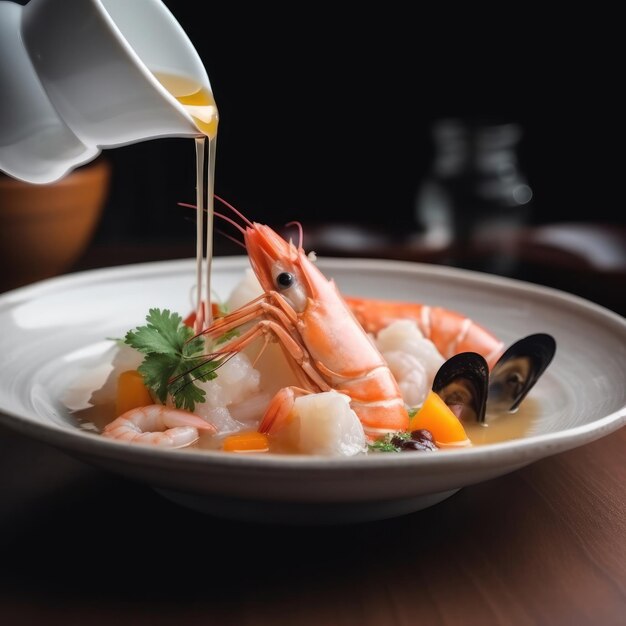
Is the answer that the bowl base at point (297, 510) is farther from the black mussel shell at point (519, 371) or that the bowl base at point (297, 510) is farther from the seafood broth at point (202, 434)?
the black mussel shell at point (519, 371)

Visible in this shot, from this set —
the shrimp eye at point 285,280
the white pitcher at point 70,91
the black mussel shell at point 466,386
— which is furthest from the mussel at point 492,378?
the white pitcher at point 70,91

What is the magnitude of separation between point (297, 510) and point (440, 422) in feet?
1.53

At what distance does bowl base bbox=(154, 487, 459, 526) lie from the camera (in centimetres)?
139

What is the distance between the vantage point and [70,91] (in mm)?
1504

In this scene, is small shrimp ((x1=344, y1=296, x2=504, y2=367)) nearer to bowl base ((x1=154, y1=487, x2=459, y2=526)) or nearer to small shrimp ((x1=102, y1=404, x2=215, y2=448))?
small shrimp ((x1=102, y1=404, x2=215, y2=448))

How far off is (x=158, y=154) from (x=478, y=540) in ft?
11.9

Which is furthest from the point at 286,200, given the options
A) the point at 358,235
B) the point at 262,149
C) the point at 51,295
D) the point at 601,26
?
the point at 51,295

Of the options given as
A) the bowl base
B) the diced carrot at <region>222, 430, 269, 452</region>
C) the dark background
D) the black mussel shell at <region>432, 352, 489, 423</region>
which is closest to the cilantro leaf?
the diced carrot at <region>222, 430, 269, 452</region>

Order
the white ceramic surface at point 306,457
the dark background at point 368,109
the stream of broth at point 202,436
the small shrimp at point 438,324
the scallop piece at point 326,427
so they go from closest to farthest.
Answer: the white ceramic surface at point 306,457 < the scallop piece at point 326,427 < the stream of broth at point 202,436 < the small shrimp at point 438,324 < the dark background at point 368,109

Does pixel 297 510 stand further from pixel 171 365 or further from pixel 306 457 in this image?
pixel 171 365

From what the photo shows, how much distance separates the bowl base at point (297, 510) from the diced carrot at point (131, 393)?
0.39 m

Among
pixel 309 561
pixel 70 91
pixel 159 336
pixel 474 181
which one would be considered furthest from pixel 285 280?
pixel 474 181

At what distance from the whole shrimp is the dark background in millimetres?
2588

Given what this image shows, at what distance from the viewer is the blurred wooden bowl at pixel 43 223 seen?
2814 millimetres
